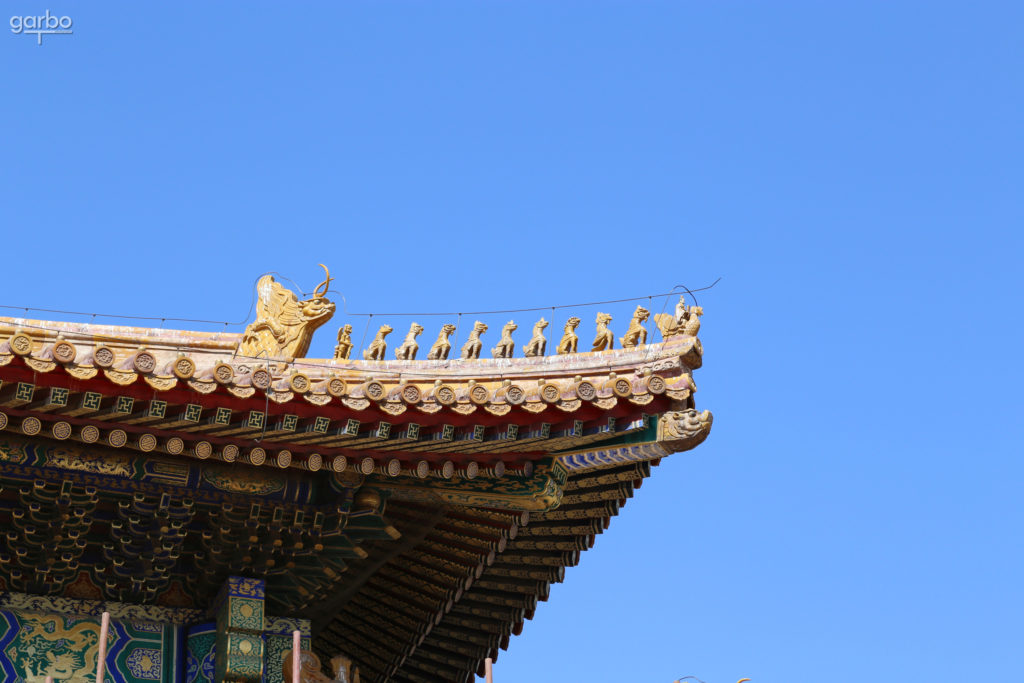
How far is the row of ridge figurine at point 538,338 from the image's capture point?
1248 cm

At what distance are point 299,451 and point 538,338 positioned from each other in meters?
2.20

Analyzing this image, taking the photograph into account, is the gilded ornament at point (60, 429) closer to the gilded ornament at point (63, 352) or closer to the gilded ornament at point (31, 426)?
the gilded ornament at point (31, 426)

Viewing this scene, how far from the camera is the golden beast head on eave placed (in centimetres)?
1311

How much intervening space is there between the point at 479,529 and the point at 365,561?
3.98ft

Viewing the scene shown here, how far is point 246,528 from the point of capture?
42.1 ft

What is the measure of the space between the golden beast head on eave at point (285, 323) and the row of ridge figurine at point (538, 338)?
48 centimetres

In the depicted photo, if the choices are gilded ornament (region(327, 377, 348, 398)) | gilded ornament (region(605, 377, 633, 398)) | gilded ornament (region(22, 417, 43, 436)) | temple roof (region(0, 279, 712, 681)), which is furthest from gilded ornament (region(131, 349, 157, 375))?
gilded ornament (region(605, 377, 633, 398))

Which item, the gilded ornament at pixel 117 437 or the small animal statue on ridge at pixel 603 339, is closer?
the gilded ornament at pixel 117 437

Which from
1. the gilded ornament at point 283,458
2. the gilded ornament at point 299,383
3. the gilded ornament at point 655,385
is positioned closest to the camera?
the gilded ornament at point 299,383

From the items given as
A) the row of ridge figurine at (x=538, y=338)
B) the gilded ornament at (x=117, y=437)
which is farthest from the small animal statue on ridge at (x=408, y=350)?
the gilded ornament at (x=117, y=437)

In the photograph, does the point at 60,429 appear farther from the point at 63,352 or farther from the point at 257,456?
the point at 257,456

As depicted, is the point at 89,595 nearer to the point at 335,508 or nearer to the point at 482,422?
the point at 335,508

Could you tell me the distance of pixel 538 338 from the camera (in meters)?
13.0

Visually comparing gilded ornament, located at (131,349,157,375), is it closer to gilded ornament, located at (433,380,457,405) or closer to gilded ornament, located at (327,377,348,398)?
gilded ornament, located at (327,377,348,398)
